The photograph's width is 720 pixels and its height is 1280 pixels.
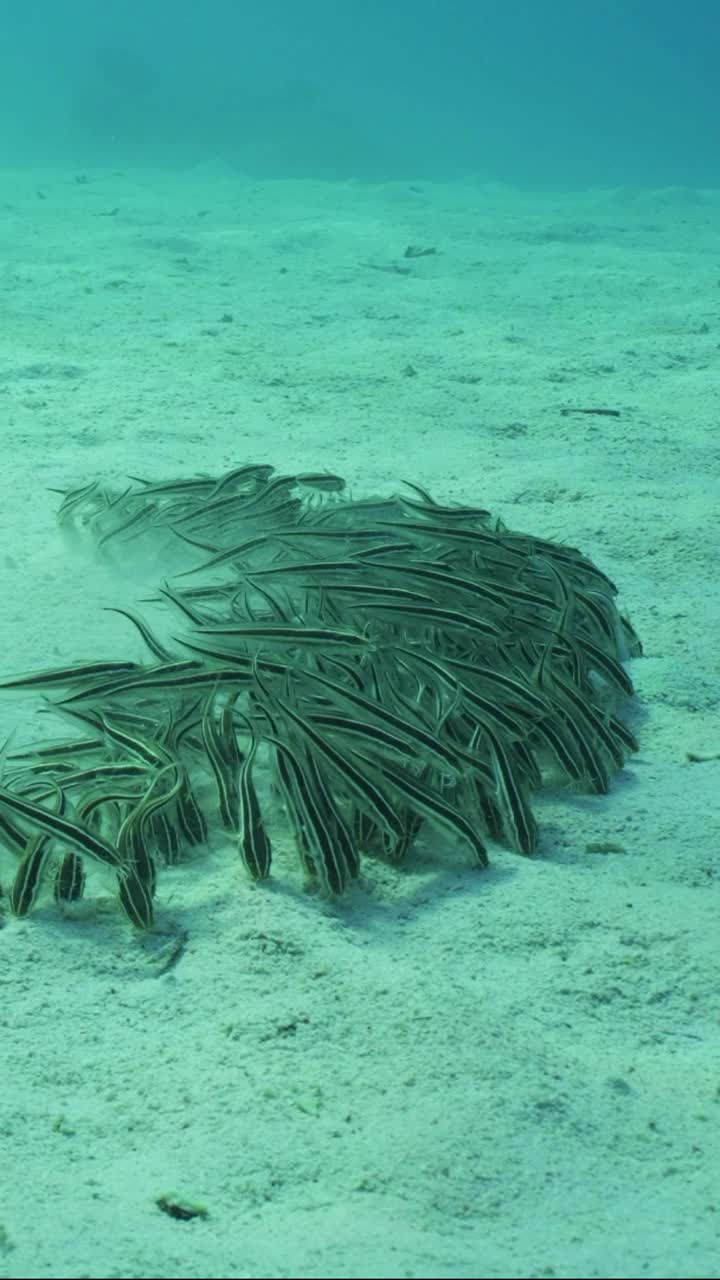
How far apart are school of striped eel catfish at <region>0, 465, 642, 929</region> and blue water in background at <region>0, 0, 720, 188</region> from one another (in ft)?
111

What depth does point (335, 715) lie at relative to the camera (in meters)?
3.80

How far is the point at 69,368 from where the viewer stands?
10016 millimetres

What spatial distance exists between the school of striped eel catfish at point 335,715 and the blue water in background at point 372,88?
33778 mm

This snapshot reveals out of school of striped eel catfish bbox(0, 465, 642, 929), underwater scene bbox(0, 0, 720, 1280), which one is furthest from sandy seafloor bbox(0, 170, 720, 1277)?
school of striped eel catfish bbox(0, 465, 642, 929)

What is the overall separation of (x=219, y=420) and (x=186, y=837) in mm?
5800

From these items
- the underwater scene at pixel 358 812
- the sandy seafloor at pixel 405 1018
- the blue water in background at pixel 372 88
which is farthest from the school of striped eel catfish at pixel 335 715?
the blue water in background at pixel 372 88

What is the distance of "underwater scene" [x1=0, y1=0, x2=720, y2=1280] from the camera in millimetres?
2430

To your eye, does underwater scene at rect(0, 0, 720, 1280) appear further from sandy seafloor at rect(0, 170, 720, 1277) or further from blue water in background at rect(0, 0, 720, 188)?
blue water in background at rect(0, 0, 720, 188)

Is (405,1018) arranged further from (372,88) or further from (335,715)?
(372,88)

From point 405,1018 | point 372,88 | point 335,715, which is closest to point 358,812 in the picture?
point 335,715

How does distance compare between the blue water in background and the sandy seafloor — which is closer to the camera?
the sandy seafloor

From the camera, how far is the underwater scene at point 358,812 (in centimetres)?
243

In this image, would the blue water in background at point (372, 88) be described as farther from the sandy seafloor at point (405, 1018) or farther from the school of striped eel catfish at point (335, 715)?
the school of striped eel catfish at point (335, 715)

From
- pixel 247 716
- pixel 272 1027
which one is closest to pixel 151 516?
pixel 247 716
